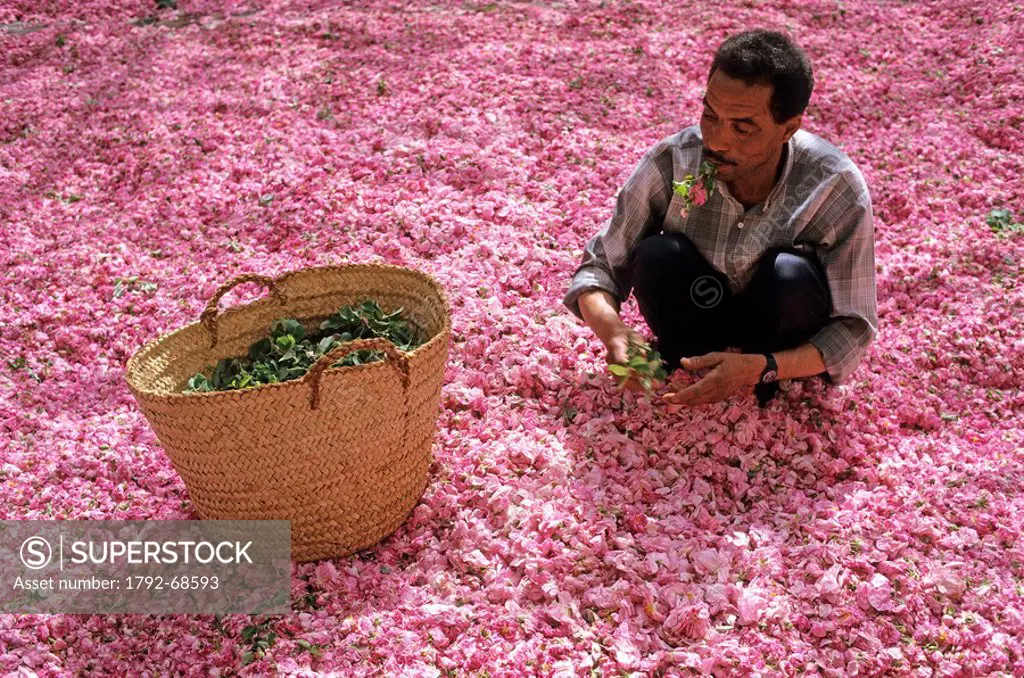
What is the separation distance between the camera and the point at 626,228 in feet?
10.7

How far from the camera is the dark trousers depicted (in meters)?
3.00

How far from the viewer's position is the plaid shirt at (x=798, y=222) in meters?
3.00

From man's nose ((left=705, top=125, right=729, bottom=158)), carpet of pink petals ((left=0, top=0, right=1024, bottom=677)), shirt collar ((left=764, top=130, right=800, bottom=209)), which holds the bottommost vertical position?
carpet of pink petals ((left=0, top=0, right=1024, bottom=677))

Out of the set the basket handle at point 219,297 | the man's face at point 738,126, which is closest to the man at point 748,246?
the man's face at point 738,126

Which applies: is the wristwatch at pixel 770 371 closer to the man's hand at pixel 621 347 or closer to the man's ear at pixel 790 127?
the man's hand at pixel 621 347

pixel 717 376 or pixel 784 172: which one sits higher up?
pixel 784 172

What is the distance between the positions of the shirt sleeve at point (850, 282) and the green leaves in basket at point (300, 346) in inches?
56.8

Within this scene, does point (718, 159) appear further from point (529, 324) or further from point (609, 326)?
point (529, 324)

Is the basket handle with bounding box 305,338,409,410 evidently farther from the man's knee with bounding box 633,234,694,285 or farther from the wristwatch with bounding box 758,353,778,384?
the wristwatch with bounding box 758,353,778,384

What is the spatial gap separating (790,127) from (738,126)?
199 mm

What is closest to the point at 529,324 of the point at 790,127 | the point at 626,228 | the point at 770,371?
the point at 626,228

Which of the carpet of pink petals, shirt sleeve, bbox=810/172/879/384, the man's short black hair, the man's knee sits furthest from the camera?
the man's knee

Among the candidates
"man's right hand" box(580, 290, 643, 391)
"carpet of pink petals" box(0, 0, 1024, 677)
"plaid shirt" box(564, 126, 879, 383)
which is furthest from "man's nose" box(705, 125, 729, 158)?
"carpet of pink petals" box(0, 0, 1024, 677)

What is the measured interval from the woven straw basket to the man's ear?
1.27 metres
